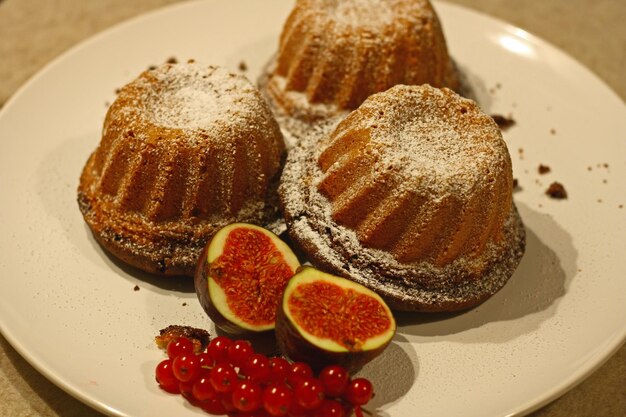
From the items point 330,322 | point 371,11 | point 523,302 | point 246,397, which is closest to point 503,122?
point 371,11

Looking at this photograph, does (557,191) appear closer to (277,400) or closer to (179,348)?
(277,400)

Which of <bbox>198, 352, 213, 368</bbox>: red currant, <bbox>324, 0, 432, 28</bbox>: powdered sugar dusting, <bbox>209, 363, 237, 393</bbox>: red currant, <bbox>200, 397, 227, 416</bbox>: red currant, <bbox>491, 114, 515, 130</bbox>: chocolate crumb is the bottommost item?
<bbox>491, 114, 515, 130</bbox>: chocolate crumb

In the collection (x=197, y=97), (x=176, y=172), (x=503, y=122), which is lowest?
(x=503, y=122)

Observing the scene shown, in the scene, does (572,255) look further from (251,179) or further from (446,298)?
(251,179)

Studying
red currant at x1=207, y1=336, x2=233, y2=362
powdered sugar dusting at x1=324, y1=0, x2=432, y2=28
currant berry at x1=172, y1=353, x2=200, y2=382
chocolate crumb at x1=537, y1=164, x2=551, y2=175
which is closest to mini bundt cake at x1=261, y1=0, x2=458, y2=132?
powdered sugar dusting at x1=324, y1=0, x2=432, y2=28

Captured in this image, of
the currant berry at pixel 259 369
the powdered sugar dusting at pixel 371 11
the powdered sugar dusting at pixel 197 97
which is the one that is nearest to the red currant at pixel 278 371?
the currant berry at pixel 259 369

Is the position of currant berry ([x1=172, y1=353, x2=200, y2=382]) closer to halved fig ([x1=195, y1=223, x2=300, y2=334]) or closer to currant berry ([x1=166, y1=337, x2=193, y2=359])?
currant berry ([x1=166, y1=337, x2=193, y2=359])

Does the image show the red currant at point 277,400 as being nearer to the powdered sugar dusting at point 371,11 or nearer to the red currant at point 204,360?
the red currant at point 204,360
